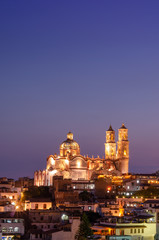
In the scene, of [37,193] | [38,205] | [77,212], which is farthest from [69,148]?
[77,212]

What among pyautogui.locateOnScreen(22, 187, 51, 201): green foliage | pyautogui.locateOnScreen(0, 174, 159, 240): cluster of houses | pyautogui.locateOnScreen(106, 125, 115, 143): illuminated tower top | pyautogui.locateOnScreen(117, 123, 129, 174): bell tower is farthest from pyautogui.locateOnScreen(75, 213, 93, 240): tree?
pyautogui.locateOnScreen(106, 125, 115, 143): illuminated tower top

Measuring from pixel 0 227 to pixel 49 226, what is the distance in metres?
4.44

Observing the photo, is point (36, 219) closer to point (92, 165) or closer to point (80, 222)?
point (80, 222)

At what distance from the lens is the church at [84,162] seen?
91125 mm

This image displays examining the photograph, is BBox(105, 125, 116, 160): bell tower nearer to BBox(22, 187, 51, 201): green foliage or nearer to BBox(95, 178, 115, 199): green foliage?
BBox(95, 178, 115, 199): green foliage

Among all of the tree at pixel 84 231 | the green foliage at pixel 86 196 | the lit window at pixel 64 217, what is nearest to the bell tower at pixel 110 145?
the green foliage at pixel 86 196

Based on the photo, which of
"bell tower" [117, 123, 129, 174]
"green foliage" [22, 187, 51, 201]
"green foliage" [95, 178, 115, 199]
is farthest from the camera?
"bell tower" [117, 123, 129, 174]

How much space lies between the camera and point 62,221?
193 ft

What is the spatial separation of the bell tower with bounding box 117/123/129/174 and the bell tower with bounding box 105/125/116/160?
875mm

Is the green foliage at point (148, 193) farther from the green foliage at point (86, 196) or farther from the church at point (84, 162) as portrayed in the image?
the church at point (84, 162)

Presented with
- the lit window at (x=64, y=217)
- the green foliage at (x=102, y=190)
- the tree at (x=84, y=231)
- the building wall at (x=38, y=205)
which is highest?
the green foliage at (x=102, y=190)

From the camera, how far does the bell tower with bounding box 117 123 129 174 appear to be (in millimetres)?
100394

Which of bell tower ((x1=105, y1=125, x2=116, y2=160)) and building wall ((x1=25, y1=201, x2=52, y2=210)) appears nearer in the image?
building wall ((x1=25, y1=201, x2=52, y2=210))

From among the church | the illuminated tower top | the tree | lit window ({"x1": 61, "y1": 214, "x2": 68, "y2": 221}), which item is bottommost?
the tree
